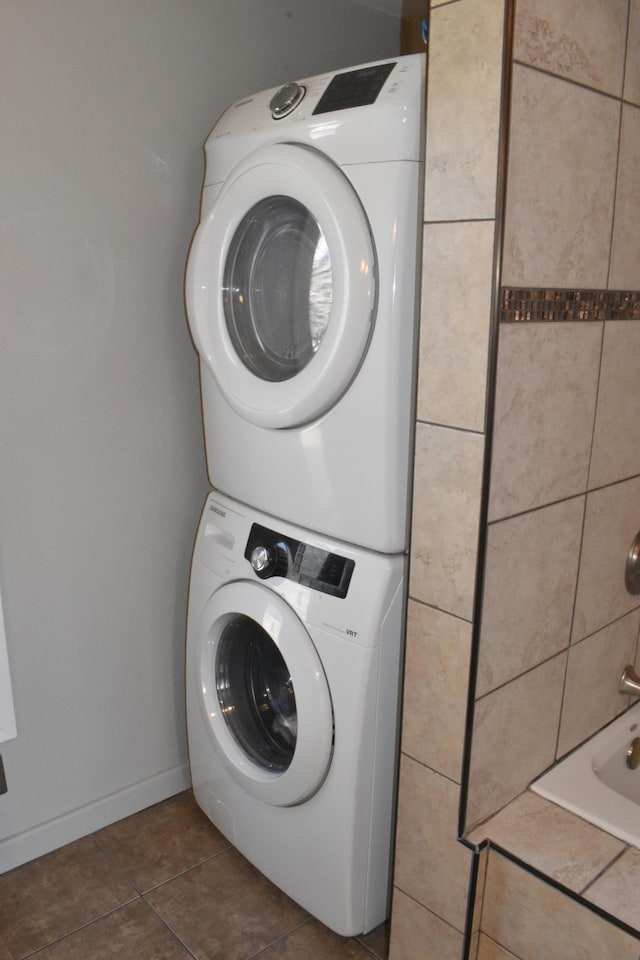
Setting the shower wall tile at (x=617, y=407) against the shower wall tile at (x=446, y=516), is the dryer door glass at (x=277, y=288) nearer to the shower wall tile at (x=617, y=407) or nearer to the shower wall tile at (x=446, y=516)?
the shower wall tile at (x=446, y=516)

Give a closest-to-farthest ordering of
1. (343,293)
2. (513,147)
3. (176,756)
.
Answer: (513,147) < (343,293) < (176,756)

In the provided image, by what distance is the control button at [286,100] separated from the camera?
1.36 metres

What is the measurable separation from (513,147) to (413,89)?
0.67ft

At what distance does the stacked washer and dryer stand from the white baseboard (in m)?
0.34

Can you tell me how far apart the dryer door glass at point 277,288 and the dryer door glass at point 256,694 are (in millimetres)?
564

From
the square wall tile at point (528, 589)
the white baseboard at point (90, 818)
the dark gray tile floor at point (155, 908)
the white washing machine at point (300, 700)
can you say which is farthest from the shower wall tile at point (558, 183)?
the white baseboard at point (90, 818)

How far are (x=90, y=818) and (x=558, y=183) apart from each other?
1.69 m

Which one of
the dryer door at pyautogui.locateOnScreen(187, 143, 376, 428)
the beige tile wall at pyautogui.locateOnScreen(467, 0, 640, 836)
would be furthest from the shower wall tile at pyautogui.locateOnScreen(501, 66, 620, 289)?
the dryer door at pyautogui.locateOnScreen(187, 143, 376, 428)

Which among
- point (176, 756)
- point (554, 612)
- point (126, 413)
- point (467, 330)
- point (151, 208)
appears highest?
point (151, 208)

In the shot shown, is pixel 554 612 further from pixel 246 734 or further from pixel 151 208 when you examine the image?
pixel 151 208

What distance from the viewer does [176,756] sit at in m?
1.98

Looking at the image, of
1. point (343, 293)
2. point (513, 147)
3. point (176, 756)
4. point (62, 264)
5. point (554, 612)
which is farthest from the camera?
point (176, 756)

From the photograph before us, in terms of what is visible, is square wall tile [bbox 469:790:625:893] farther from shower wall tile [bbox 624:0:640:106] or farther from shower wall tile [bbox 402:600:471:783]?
shower wall tile [bbox 624:0:640:106]

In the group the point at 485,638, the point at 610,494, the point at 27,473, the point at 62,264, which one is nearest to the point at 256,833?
the point at 485,638
